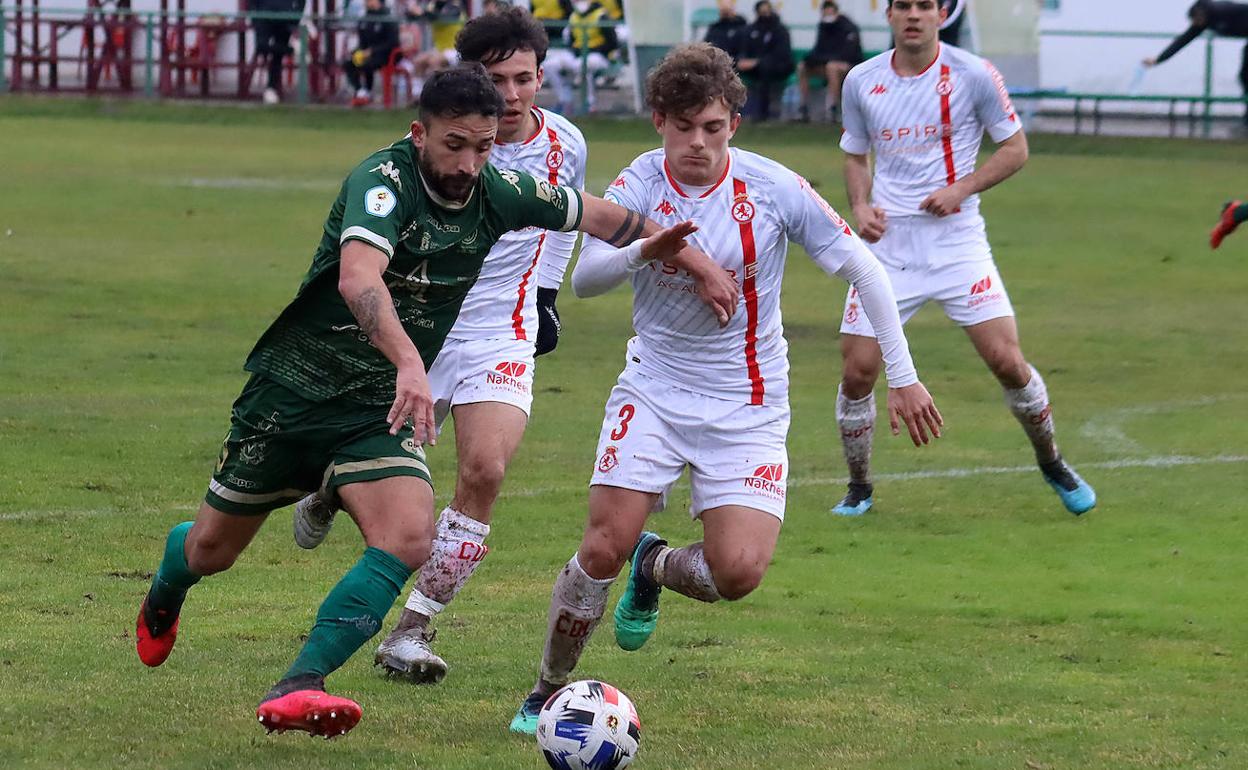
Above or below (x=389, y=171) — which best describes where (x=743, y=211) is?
below

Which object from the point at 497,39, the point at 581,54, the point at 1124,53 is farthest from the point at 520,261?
the point at 1124,53

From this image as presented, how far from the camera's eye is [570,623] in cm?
597

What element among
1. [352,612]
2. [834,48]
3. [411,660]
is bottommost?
[411,660]

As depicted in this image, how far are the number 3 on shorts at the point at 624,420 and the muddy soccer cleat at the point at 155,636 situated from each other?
149 centimetres

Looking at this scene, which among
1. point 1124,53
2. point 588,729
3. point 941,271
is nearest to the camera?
point 588,729

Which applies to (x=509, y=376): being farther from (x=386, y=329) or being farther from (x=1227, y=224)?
(x=1227, y=224)

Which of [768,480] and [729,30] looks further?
[729,30]

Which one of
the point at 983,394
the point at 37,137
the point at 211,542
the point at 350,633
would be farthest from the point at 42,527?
the point at 37,137

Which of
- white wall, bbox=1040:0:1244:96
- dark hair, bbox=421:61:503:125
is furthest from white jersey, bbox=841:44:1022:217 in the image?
white wall, bbox=1040:0:1244:96

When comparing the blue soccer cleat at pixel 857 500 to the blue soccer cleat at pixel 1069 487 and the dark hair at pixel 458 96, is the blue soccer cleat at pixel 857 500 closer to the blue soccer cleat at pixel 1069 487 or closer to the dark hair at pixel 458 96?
the blue soccer cleat at pixel 1069 487

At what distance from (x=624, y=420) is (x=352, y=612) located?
123cm

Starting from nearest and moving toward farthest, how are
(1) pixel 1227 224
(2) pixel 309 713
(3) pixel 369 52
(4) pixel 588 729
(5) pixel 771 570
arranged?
(2) pixel 309 713
(4) pixel 588 729
(5) pixel 771 570
(1) pixel 1227 224
(3) pixel 369 52

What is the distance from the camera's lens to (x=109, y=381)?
12.0m

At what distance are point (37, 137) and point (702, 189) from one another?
22575 mm
